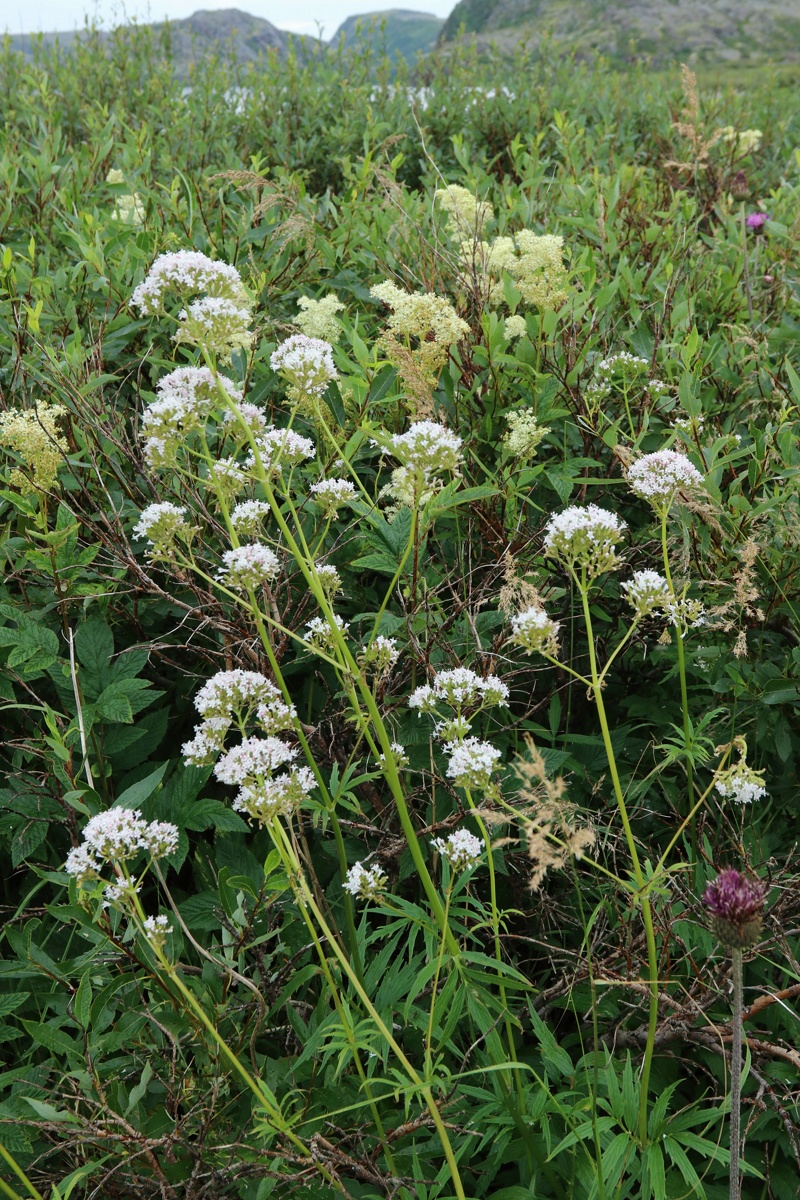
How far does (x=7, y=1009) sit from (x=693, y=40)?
41.0 m

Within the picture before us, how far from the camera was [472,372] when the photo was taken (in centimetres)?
278

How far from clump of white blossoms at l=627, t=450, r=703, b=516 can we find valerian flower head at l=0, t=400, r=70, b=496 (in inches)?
56.4

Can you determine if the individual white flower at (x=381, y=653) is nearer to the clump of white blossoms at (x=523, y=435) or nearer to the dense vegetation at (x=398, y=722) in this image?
the dense vegetation at (x=398, y=722)

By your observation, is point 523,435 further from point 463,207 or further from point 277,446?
point 463,207

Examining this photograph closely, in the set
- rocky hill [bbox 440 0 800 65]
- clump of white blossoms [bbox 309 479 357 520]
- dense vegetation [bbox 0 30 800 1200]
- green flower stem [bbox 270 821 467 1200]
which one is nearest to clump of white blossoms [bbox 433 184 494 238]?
dense vegetation [bbox 0 30 800 1200]

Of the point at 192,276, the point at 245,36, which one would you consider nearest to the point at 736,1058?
the point at 192,276

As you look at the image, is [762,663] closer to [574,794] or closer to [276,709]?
[574,794]

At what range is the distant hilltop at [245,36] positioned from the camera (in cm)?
757

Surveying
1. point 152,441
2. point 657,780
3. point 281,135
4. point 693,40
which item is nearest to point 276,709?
point 152,441

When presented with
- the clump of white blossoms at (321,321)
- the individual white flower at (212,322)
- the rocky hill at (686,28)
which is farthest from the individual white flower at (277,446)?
the rocky hill at (686,28)

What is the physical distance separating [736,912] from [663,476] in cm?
82

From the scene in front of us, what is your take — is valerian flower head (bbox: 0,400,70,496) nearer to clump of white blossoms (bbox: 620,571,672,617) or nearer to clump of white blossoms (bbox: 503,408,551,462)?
clump of white blossoms (bbox: 503,408,551,462)

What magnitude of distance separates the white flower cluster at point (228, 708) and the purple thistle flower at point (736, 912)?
0.74 metres

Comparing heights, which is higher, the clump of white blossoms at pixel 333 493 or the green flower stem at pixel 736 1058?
the clump of white blossoms at pixel 333 493
